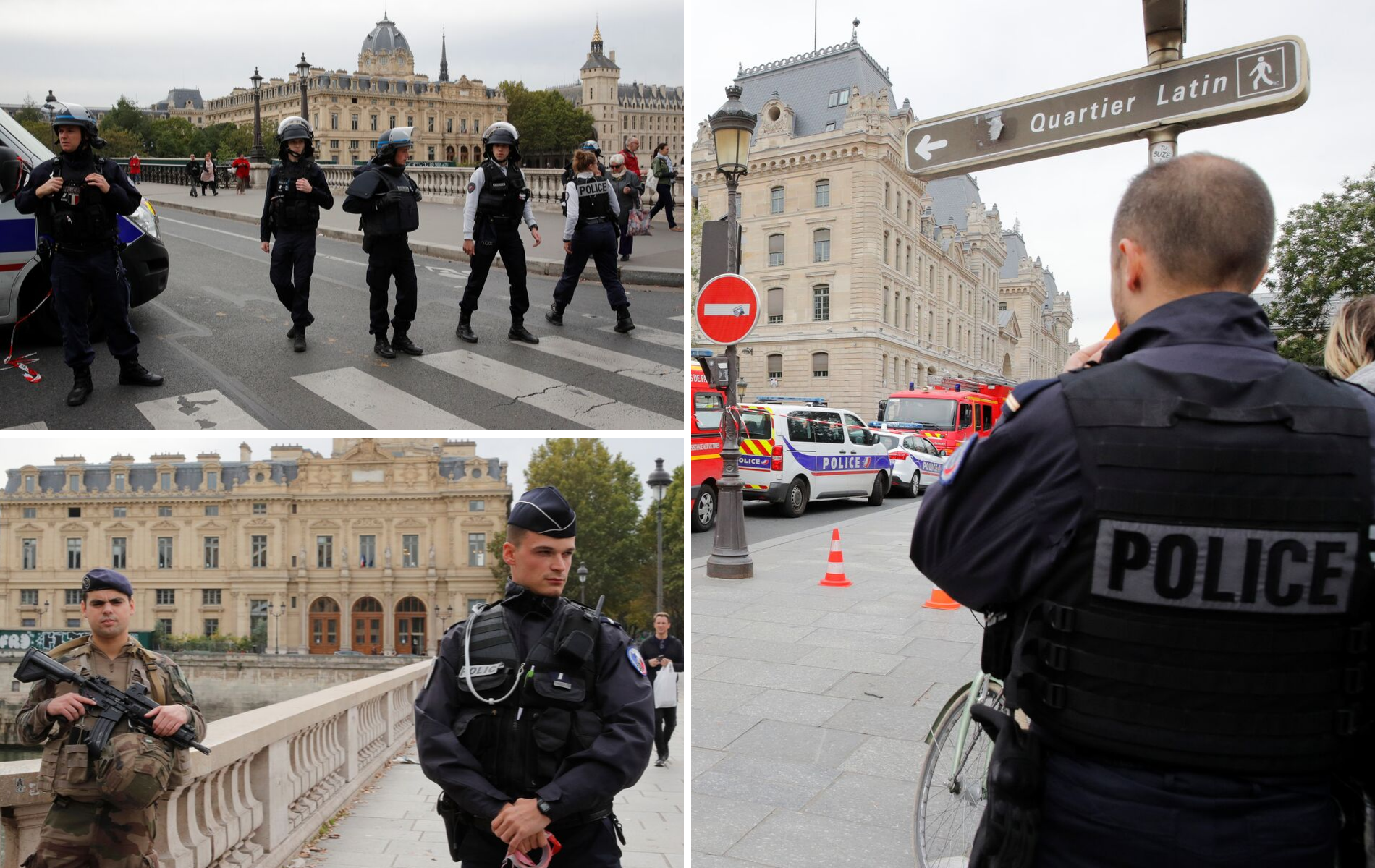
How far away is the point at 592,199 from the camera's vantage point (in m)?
9.06

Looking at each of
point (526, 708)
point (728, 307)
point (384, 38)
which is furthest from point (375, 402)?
point (384, 38)

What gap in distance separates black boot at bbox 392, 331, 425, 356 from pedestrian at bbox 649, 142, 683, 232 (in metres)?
11.9

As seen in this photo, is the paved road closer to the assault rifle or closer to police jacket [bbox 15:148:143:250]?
police jacket [bbox 15:148:143:250]

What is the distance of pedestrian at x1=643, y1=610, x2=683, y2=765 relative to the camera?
9.89 meters

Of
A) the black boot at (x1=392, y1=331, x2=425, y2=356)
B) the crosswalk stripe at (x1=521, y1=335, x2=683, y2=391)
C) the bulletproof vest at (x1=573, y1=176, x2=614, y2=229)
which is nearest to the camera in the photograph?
the crosswalk stripe at (x1=521, y1=335, x2=683, y2=391)

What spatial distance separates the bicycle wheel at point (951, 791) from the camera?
3.07 metres

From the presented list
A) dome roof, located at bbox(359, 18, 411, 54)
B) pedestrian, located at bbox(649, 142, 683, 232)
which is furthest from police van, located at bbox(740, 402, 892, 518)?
dome roof, located at bbox(359, 18, 411, 54)

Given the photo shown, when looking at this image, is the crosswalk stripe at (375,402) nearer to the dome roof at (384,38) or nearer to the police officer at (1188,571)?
the dome roof at (384,38)

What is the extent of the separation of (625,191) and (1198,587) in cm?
1427

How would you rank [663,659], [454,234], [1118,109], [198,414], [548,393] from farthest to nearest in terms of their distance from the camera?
[454,234] → [663,659] → [548,393] → [198,414] → [1118,109]

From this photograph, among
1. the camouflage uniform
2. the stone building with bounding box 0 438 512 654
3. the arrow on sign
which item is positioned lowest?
the stone building with bounding box 0 438 512 654

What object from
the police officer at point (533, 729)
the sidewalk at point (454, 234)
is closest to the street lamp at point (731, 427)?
the sidewalk at point (454, 234)

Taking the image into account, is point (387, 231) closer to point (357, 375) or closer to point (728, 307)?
point (357, 375)

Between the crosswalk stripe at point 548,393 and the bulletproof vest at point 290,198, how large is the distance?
1.66 m
